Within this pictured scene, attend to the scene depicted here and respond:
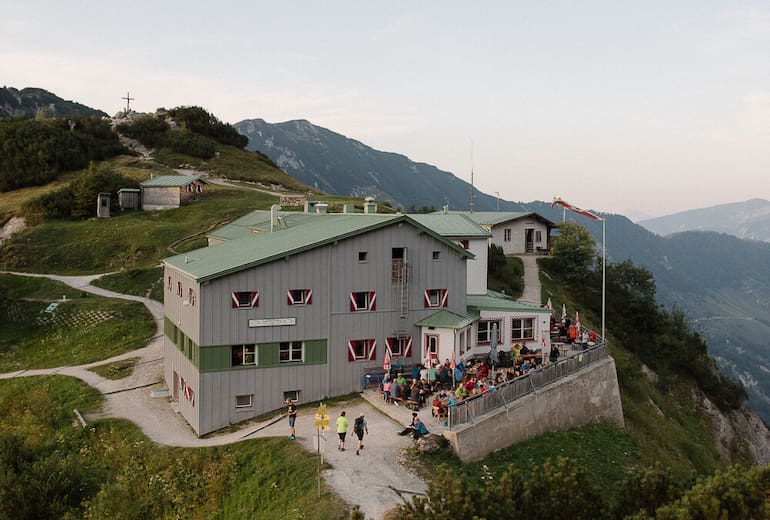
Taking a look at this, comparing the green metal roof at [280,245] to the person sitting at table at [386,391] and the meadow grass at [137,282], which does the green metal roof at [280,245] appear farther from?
the meadow grass at [137,282]

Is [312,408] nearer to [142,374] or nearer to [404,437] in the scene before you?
[404,437]

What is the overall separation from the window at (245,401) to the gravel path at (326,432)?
0.89 meters

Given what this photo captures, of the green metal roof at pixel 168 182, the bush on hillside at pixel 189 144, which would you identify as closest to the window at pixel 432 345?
the green metal roof at pixel 168 182

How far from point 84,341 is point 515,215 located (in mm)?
44671

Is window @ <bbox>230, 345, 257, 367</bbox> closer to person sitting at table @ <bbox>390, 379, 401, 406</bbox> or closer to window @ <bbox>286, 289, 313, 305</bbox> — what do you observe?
window @ <bbox>286, 289, 313, 305</bbox>

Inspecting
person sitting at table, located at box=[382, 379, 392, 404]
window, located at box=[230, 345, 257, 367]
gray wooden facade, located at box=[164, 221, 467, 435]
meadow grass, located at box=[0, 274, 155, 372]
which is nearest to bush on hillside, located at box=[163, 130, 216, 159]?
meadow grass, located at box=[0, 274, 155, 372]

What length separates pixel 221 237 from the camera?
172ft

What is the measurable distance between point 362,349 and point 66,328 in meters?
25.0

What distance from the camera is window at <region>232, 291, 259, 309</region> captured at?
28.2 m

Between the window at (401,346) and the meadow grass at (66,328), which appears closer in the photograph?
the window at (401,346)

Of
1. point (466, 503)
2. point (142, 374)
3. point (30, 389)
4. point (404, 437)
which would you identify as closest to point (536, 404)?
point (404, 437)

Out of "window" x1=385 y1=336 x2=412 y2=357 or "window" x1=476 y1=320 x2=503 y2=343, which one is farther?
"window" x1=476 y1=320 x2=503 y2=343

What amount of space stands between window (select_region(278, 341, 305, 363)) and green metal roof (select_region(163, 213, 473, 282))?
3.84m

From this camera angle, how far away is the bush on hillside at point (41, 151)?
86.9 metres
